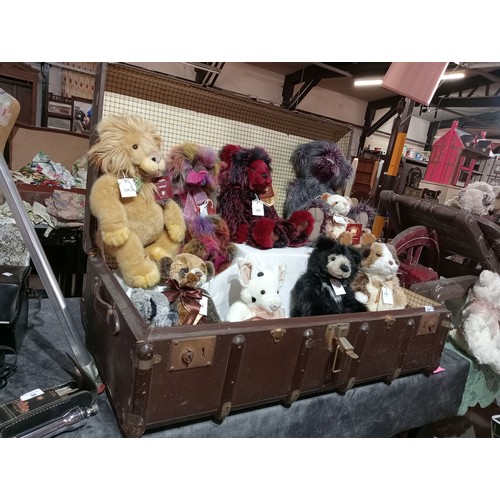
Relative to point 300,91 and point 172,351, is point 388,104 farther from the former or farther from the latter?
point 172,351

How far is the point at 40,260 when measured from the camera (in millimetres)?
913

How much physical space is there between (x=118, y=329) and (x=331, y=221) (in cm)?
124

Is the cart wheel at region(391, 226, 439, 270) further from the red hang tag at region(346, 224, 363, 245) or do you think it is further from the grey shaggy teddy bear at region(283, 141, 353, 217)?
the grey shaggy teddy bear at region(283, 141, 353, 217)

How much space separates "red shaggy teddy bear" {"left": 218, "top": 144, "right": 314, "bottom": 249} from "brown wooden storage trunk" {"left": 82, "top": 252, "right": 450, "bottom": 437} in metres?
0.60

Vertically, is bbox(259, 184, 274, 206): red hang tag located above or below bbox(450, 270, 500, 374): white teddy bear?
above

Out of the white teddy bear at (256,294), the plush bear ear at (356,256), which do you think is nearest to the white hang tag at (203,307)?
the white teddy bear at (256,294)

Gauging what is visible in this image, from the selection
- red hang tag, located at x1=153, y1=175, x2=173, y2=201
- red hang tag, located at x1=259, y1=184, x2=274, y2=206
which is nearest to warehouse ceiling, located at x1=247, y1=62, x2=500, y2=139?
red hang tag, located at x1=259, y1=184, x2=274, y2=206

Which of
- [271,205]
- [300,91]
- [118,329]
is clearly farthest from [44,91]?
[118,329]

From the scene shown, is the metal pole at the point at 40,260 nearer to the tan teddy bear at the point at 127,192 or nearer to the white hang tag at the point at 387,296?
the tan teddy bear at the point at 127,192

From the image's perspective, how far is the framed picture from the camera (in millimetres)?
4514

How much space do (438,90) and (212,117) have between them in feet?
12.6

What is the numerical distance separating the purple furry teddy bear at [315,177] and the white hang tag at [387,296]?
0.44m

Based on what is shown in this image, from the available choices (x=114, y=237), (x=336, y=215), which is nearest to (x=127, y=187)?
(x=114, y=237)

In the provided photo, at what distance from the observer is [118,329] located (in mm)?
889
